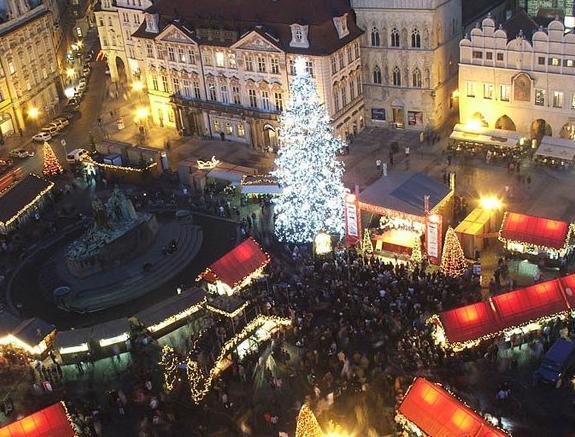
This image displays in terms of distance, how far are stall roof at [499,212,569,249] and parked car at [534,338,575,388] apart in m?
10.7

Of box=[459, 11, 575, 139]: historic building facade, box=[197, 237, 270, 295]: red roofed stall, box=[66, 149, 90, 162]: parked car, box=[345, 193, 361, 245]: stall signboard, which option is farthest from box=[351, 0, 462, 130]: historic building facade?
box=[197, 237, 270, 295]: red roofed stall

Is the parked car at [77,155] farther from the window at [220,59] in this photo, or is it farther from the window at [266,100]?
the window at [266,100]

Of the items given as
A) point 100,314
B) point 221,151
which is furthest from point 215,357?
point 221,151

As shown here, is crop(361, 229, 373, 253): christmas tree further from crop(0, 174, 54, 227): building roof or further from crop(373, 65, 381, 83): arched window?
crop(0, 174, 54, 227): building roof

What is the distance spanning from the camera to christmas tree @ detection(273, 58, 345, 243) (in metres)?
52.5

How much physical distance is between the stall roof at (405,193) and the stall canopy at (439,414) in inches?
699

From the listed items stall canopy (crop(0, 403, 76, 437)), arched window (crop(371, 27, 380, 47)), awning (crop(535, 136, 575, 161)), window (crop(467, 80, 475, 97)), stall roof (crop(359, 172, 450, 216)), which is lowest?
awning (crop(535, 136, 575, 161))

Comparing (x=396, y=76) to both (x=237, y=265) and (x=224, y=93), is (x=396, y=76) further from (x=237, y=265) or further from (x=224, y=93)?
(x=237, y=265)

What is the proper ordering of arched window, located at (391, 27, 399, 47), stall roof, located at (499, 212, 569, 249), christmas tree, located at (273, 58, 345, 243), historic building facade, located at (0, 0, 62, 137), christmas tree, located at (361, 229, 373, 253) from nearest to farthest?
stall roof, located at (499, 212, 569, 249) → christmas tree, located at (361, 229, 373, 253) → christmas tree, located at (273, 58, 345, 243) → arched window, located at (391, 27, 399, 47) → historic building facade, located at (0, 0, 62, 137)

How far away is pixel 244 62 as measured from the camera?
71.8 meters

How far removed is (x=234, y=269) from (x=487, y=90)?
32.1 meters

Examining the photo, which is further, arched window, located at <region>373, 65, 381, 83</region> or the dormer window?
arched window, located at <region>373, 65, 381, 83</region>

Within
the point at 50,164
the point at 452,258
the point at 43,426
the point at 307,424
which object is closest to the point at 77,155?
the point at 50,164

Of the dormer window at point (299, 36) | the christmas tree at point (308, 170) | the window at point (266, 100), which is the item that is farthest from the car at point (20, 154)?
the christmas tree at point (308, 170)
